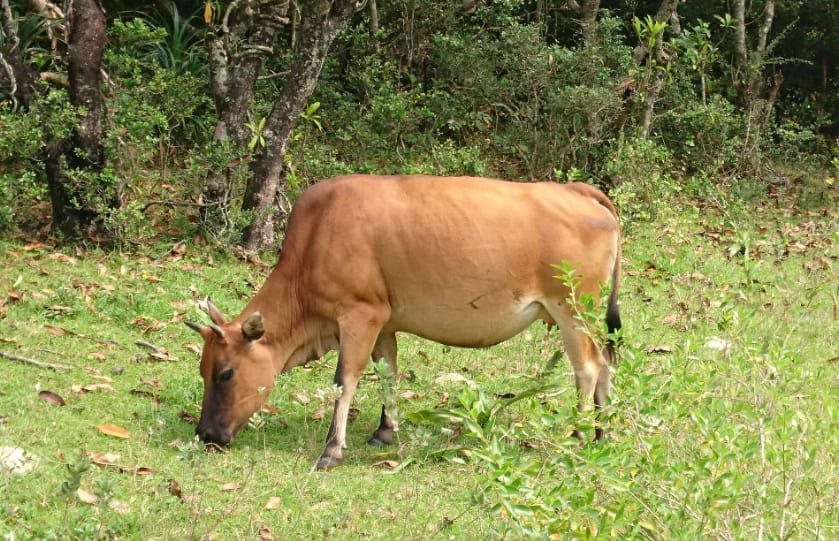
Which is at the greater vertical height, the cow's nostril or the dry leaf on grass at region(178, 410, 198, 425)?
the cow's nostril

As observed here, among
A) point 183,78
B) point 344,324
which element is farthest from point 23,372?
point 183,78

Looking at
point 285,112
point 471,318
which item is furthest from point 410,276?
point 285,112

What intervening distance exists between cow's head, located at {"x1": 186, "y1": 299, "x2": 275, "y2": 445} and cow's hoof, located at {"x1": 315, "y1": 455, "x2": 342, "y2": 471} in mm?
538

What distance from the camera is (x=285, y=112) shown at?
Answer: 10.7 meters

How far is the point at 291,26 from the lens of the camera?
15.4 meters

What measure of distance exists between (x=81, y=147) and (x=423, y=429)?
6.13m

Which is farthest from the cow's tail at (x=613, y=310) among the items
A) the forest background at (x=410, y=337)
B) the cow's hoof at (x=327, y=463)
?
the cow's hoof at (x=327, y=463)

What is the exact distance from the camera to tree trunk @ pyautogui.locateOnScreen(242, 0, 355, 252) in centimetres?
1050

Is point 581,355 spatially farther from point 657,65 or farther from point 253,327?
point 657,65

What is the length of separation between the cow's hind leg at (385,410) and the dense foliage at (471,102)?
341 cm

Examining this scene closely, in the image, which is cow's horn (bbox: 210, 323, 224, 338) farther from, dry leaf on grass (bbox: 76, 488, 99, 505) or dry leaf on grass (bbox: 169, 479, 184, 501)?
dry leaf on grass (bbox: 76, 488, 99, 505)

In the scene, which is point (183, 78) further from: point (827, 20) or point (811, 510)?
point (827, 20)

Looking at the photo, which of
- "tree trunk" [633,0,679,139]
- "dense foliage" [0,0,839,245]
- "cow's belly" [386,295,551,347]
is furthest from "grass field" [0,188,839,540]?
"tree trunk" [633,0,679,139]

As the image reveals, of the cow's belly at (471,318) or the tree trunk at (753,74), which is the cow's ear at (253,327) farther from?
the tree trunk at (753,74)
